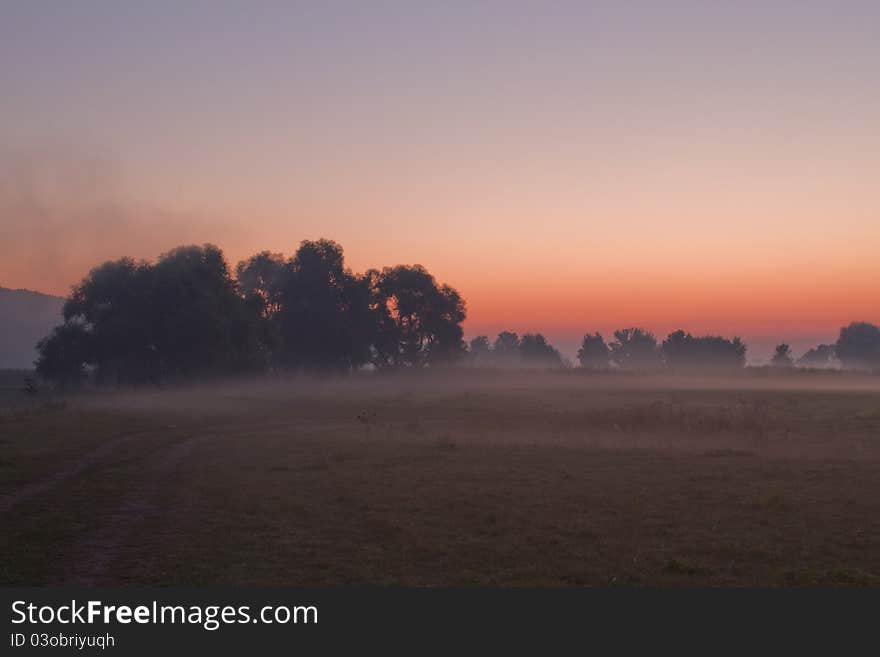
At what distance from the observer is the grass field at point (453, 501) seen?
13570mm

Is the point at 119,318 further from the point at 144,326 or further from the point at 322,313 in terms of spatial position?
the point at 322,313

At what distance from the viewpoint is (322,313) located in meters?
116

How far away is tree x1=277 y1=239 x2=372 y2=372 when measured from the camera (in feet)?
379

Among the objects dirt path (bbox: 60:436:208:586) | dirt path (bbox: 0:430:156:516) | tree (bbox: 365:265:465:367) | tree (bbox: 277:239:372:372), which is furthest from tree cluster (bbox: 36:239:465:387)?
dirt path (bbox: 60:436:208:586)

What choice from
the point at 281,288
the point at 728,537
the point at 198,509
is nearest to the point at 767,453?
the point at 728,537

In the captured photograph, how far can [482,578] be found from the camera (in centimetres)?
1281

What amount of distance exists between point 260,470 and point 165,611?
1702 centimetres

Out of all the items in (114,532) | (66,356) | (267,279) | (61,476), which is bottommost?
(61,476)

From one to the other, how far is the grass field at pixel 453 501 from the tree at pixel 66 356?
4123 cm

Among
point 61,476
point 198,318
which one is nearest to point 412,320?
point 198,318

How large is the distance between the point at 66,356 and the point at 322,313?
4121 cm

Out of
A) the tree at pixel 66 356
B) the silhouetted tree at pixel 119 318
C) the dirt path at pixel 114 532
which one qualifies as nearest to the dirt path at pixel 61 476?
the dirt path at pixel 114 532

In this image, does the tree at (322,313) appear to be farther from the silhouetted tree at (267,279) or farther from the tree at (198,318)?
the tree at (198,318)

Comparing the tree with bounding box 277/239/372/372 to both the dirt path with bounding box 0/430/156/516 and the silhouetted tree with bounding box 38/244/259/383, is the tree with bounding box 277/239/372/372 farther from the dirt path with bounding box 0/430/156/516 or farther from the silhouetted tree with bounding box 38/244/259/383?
the dirt path with bounding box 0/430/156/516
